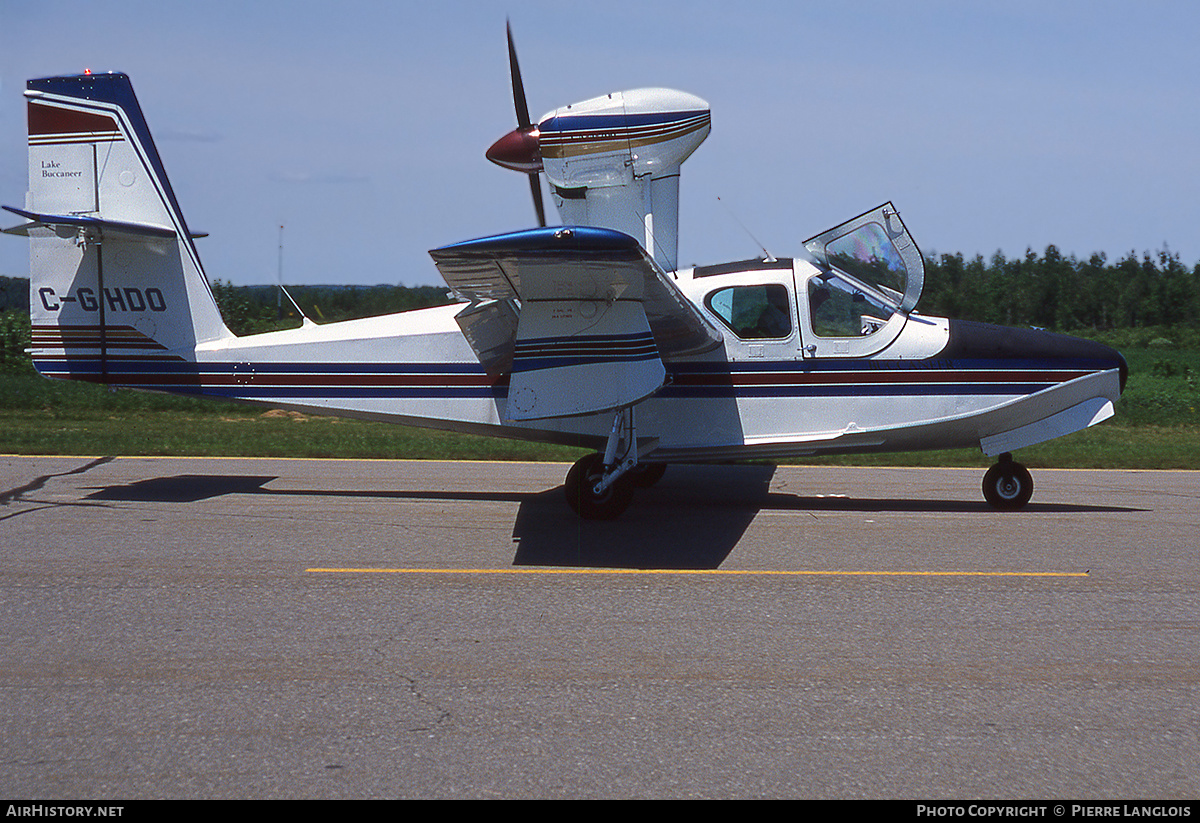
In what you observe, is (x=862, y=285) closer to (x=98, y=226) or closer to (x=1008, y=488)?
(x=1008, y=488)

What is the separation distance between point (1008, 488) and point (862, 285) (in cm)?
231

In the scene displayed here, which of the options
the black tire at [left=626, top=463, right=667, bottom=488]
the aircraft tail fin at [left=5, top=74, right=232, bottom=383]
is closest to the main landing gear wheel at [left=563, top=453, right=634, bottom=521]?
the black tire at [left=626, top=463, right=667, bottom=488]

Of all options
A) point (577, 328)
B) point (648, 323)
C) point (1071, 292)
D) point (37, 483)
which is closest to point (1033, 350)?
point (648, 323)

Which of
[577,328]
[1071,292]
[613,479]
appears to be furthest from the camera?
[1071,292]

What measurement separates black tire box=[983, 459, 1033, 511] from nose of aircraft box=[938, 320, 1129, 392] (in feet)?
3.35

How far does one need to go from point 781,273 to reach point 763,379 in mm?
976

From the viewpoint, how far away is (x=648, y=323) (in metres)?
8.05

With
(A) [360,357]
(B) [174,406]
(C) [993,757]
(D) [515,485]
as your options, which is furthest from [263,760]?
(B) [174,406]

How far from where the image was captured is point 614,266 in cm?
688

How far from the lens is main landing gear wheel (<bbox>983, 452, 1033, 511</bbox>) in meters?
9.19

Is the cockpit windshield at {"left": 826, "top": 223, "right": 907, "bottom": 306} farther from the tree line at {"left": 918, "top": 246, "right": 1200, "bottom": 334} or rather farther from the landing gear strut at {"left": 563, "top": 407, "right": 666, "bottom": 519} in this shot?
the tree line at {"left": 918, "top": 246, "right": 1200, "bottom": 334}

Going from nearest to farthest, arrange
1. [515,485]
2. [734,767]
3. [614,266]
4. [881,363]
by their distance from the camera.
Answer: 1. [734,767]
2. [614,266]
3. [881,363]
4. [515,485]

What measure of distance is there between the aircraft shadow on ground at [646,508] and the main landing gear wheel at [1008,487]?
13cm

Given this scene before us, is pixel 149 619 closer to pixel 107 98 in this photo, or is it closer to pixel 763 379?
pixel 763 379
